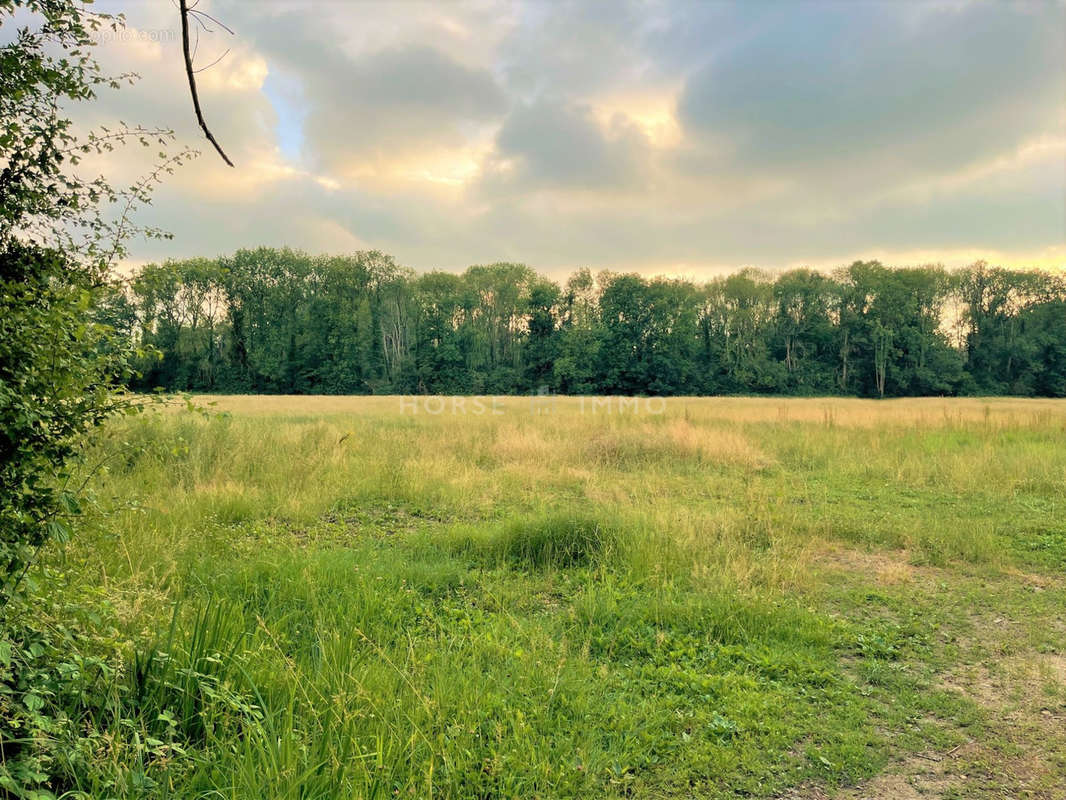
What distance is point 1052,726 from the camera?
3.45m

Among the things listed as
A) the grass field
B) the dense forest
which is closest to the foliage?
the grass field

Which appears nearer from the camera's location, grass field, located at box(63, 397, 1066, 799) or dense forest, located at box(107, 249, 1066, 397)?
grass field, located at box(63, 397, 1066, 799)

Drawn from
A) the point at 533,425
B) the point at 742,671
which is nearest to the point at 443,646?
the point at 742,671

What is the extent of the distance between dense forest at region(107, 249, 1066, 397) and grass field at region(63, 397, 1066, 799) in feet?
166

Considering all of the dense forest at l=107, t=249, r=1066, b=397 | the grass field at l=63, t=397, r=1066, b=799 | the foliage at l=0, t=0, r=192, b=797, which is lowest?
the grass field at l=63, t=397, r=1066, b=799

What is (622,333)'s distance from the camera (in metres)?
61.9

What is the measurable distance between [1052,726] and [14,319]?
20.3 ft

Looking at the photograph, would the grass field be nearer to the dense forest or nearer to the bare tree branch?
the bare tree branch

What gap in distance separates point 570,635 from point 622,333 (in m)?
59.1

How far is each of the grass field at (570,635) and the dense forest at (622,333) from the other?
5063cm

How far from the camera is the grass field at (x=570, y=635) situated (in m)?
2.83

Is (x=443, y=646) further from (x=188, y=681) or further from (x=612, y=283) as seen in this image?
(x=612, y=283)

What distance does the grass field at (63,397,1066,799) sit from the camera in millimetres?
2834

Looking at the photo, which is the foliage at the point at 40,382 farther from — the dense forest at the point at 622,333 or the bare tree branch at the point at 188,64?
the dense forest at the point at 622,333
